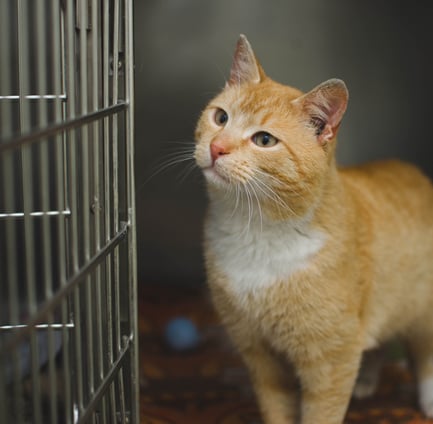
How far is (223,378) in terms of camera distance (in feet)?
5.85

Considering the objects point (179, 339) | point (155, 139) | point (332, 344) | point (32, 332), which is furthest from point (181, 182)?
point (32, 332)

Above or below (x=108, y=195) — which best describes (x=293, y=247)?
below

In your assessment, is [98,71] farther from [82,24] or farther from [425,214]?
[425,214]

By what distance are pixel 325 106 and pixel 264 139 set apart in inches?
4.8

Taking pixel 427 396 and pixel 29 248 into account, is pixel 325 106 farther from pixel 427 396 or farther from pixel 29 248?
pixel 427 396

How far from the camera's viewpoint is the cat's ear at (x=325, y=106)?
1.24 metres

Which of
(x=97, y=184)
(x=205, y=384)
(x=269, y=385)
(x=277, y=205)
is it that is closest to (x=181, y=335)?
(x=205, y=384)

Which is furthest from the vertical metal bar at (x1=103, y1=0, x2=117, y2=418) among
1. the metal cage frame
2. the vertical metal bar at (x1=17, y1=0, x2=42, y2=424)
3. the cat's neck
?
the cat's neck

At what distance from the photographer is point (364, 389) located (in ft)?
5.62

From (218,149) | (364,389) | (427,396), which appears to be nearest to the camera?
(218,149)

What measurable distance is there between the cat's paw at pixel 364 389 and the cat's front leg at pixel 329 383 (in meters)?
0.32

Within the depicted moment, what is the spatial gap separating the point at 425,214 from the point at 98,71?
841 mm

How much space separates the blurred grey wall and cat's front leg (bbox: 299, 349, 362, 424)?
906 millimetres

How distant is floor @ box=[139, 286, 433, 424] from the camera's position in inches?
63.4
